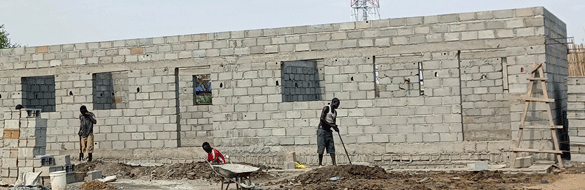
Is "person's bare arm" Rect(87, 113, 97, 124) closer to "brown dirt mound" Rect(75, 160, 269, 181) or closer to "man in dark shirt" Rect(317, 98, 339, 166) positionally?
"brown dirt mound" Rect(75, 160, 269, 181)

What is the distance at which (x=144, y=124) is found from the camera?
1520cm

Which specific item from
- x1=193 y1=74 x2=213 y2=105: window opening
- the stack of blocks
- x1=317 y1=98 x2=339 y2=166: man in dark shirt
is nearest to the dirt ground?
the stack of blocks

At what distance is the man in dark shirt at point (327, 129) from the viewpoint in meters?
12.7

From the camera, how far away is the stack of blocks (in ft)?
37.9

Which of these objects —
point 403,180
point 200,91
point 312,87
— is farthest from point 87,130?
point 403,180

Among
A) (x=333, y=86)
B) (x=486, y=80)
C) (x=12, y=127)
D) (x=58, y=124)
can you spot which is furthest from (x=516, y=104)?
(x=58, y=124)

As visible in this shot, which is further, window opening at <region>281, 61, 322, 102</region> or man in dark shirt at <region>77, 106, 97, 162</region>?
window opening at <region>281, 61, 322, 102</region>

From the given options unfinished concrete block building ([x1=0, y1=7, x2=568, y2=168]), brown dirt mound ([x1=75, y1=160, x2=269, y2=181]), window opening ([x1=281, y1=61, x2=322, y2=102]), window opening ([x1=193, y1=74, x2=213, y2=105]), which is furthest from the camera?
window opening ([x1=281, y1=61, x2=322, y2=102])

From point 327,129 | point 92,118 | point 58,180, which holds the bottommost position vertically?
point 58,180

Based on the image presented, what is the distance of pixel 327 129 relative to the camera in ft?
41.9

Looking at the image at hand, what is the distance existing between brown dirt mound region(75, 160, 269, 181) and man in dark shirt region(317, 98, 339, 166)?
4.11ft

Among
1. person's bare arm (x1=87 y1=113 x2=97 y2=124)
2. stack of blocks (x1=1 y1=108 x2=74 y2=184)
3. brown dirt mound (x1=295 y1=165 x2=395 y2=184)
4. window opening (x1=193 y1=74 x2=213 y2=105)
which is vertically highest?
window opening (x1=193 y1=74 x2=213 y2=105)

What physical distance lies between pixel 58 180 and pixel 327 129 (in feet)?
16.0

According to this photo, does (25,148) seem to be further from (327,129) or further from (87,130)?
(327,129)
